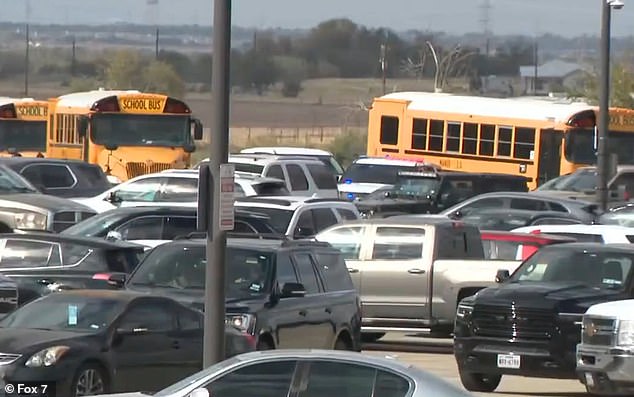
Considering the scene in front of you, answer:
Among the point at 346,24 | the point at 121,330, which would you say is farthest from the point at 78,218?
the point at 346,24

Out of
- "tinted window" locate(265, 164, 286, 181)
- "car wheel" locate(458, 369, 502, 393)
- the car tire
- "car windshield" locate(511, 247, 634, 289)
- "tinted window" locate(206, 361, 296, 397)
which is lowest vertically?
the car tire

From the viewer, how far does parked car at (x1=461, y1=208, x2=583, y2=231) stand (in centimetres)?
2908

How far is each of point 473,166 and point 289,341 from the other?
95.6 ft

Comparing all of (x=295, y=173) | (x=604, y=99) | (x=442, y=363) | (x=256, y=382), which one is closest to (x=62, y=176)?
(x=295, y=173)

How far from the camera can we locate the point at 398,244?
2278 cm

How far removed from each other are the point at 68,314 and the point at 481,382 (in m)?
5.38

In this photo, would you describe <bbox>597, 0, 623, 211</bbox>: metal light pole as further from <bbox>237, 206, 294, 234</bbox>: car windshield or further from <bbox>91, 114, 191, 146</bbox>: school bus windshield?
<bbox>91, 114, 191, 146</bbox>: school bus windshield

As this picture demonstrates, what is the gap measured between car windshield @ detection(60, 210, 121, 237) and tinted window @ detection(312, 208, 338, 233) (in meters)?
3.65

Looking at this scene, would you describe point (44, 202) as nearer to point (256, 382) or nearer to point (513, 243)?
point (513, 243)

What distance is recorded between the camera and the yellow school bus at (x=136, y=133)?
41.4 metres

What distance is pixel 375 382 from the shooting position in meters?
10.3

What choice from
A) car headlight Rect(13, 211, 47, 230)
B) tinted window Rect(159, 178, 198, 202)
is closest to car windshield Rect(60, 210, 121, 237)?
car headlight Rect(13, 211, 47, 230)

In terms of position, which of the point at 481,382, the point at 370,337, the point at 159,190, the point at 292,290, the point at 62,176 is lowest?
the point at 370,337

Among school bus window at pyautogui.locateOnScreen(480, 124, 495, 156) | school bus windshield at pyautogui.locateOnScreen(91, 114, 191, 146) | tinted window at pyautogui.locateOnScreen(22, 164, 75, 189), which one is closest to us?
tinted window at pyautogui.locateOnScreen(22, 164, 75, 189)
